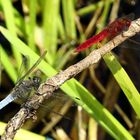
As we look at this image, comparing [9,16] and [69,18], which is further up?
[9,16]

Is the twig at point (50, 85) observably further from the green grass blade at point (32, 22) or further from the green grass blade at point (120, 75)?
the green grass blade at point (32, 22)

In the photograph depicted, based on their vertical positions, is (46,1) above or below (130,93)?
above

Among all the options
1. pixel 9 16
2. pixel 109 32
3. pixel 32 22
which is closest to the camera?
pixel 109 32

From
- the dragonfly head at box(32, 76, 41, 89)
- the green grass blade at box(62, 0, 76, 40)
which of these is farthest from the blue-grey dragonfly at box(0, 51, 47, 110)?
the green grass blade at box(62, 0, 76, 40)

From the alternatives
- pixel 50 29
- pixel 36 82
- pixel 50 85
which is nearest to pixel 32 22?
pixel 50 29

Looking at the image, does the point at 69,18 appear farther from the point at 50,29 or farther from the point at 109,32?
the point at 109,32

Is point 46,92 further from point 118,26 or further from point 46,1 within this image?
point 46,1

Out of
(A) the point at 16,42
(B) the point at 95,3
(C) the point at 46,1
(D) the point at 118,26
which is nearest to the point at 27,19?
(C) the point at 46,1

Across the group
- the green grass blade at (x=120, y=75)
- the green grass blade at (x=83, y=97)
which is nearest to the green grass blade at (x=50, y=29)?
the green grass blade at (x=83, y=97)
